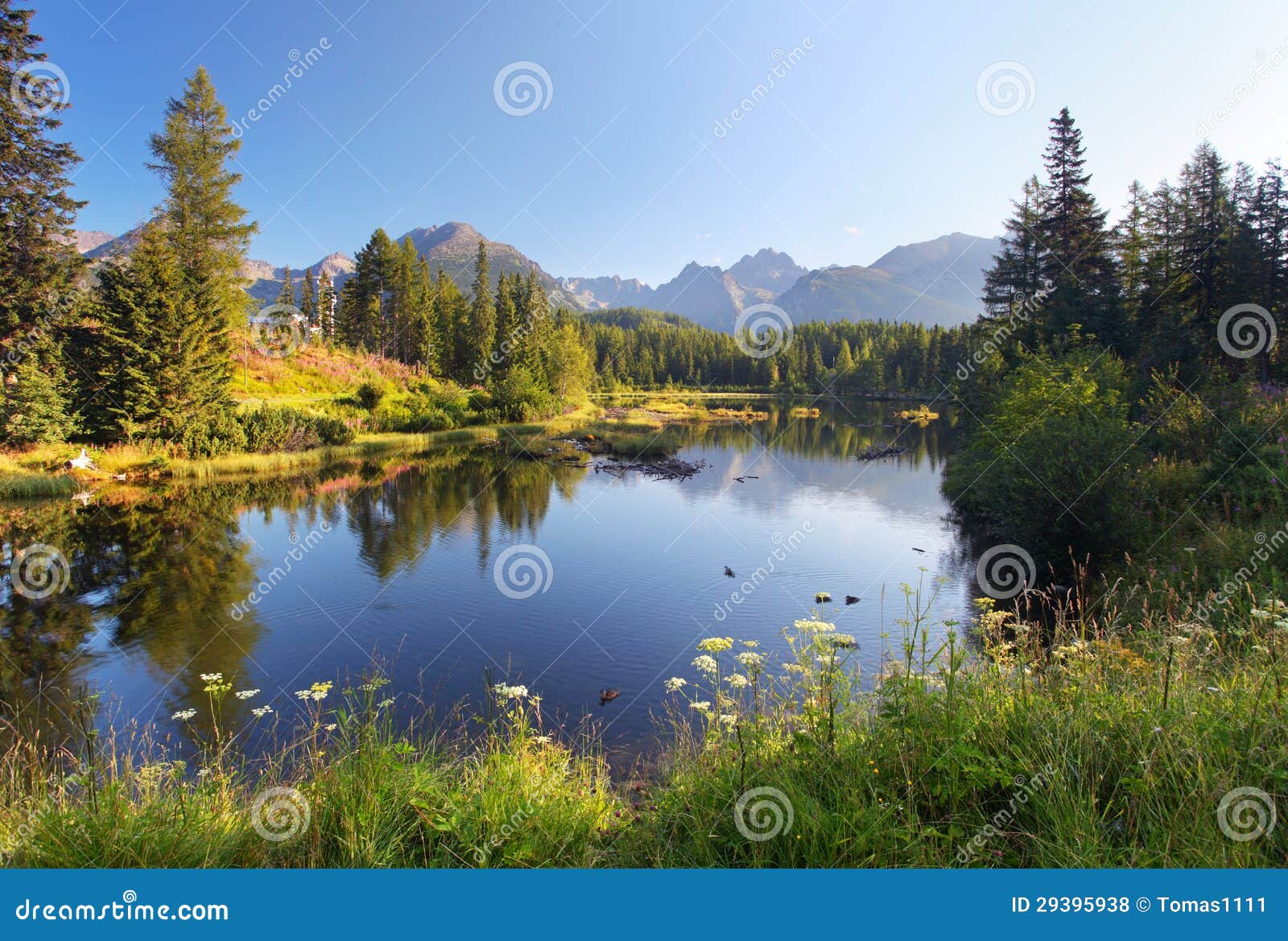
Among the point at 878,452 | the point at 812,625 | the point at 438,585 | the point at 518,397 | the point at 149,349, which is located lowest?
the point at 438,585

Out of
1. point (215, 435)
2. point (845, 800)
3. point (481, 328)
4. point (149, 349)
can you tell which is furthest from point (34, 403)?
point (481, 328)

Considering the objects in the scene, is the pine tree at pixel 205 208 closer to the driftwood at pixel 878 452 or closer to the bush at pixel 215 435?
the bush at pixel 215 435

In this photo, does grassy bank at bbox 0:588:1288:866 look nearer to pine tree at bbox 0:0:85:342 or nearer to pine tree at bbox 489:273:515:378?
pine tree at bbox 0:0:85:342

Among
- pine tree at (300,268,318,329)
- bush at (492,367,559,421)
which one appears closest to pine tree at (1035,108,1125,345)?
bush at (492,367,559,421)

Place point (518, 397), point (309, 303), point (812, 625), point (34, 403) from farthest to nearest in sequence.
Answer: point (309, 303), point (518, 397), point (34, 403), point (812, 625)

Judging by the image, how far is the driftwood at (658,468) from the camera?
3588 centimetres

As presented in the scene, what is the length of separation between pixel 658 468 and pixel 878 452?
17.1 metres

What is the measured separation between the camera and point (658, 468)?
3734cm

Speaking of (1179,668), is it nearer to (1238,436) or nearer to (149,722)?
(149,722)

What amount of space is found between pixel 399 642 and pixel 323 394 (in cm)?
3693

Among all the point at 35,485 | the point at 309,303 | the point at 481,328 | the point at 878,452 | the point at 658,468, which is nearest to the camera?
the point at 35,485

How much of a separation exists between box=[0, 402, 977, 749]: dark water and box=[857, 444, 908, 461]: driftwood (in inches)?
438

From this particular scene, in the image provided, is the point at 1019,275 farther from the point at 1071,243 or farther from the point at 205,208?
the point at 205,208

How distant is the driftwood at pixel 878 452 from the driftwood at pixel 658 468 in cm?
1132
